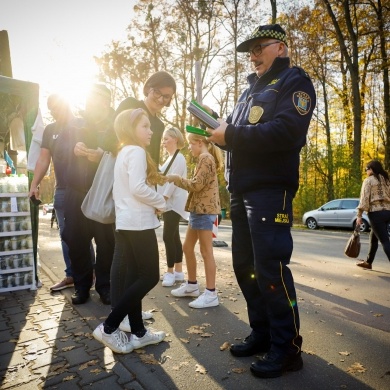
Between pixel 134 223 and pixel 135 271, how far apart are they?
1.44 ft

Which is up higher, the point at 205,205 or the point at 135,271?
the point at 205,205

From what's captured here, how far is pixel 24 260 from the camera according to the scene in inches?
193

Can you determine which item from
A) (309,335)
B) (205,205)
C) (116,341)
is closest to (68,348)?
(116,341)

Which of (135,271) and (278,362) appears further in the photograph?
(135,271)

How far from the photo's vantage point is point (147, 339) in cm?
309

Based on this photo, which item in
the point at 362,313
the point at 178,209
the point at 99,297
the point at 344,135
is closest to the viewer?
the point at 362,313

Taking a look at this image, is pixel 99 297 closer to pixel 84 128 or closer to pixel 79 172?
pixel 79 172

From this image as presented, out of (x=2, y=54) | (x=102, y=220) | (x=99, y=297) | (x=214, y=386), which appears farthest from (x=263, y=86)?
(x=2, y=54)

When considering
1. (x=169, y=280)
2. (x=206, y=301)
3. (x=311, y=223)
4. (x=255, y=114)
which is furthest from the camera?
(x=311, y=223)

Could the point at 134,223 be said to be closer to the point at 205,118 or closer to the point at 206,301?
the point at 205,118

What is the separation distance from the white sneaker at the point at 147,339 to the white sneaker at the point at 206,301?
93cm

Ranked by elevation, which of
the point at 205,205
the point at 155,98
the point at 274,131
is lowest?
the point at 205,205

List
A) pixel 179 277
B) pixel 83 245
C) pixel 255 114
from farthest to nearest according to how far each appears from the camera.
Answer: pixel 179 277, pixel 83 245, pixel 255 114

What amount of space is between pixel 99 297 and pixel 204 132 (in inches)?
111
